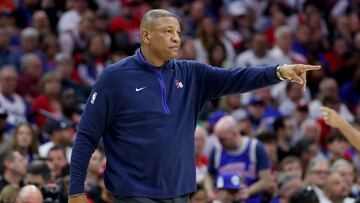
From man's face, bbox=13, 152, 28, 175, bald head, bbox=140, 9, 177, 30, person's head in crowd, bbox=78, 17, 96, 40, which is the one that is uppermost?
bald head, bbox=140, 9, 177, 30

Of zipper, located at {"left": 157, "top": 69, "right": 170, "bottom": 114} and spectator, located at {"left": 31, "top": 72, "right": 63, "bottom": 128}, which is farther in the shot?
spectator, located at {"left": 31, "top": 72, "right": 63, "bottom": 128}

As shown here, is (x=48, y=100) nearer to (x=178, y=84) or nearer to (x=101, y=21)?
(x=101, y=21)

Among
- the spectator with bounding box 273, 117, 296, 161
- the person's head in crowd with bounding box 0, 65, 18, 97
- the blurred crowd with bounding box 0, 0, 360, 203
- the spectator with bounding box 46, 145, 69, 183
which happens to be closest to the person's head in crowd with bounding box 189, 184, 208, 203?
the blurred crowd with bounding box 0, 0, 360, 203


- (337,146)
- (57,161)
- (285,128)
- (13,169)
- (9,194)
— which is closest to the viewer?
(9,194)

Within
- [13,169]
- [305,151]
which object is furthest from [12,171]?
[305,151]

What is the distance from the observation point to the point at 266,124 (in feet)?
39.7

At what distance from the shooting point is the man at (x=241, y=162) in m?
9.62

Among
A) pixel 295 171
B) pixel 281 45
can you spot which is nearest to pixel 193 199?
pixel 295 171

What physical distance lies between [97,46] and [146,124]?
7.38 metres

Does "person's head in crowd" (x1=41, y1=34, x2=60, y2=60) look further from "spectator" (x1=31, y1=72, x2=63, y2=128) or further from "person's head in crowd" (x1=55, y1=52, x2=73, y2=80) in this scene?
"spectator" (x1=31, y1=72, x2=63, y2=128)

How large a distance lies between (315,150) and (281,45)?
2800 millimetres

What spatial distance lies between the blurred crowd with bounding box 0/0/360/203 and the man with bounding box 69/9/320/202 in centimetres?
191

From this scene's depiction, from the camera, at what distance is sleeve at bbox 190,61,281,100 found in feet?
19.7

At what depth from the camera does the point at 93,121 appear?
18.9ft
